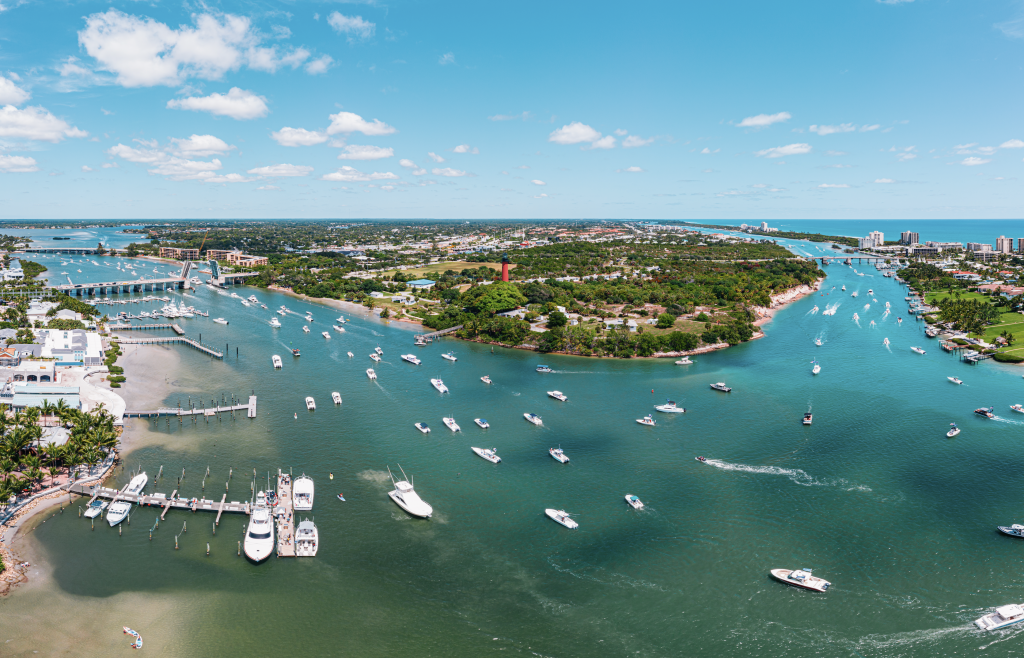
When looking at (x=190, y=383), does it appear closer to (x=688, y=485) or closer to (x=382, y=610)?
(x=382, y=610)

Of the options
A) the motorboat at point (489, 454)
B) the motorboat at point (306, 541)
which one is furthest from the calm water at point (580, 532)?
the motorboat at point (306, 541)

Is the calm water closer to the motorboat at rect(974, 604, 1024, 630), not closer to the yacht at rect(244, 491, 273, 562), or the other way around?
the motorboat at rect(974, 604, 1024, 630)

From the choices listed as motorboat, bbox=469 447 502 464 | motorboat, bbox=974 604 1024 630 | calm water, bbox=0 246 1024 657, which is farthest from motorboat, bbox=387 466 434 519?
motorboat, bbox=974 604 1024 630

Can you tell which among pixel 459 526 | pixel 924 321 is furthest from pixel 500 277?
pixel 459 526

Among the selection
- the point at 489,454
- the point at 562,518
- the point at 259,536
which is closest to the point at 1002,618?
the point at 562,518

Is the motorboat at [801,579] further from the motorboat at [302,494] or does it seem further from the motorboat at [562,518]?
the motorboat at [302,494]

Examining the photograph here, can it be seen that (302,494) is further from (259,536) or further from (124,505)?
(124,505)
